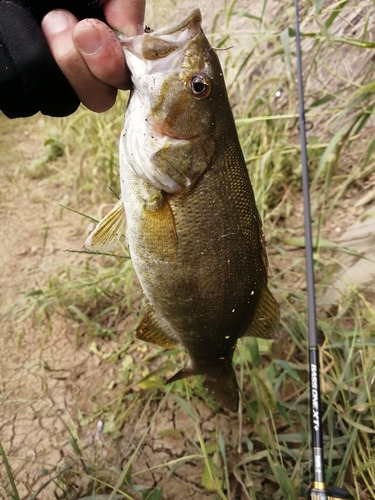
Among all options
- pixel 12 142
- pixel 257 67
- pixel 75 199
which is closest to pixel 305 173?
pixel 257 67

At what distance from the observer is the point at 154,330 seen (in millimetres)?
1571

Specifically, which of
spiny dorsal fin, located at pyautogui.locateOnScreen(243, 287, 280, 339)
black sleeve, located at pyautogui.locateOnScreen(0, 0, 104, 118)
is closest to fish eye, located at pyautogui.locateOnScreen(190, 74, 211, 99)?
black sleeve, located at pyautogui.locateOnScreen(0, 0, 104, 118)

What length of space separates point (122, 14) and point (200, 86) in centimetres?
33

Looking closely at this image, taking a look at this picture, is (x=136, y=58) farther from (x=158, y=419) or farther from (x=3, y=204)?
(x=3, y=204)

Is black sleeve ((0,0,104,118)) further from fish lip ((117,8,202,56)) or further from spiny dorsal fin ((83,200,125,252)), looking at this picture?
spiny dorsal fin ((83,200,125,252))

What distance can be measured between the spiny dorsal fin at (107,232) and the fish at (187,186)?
0.26ft

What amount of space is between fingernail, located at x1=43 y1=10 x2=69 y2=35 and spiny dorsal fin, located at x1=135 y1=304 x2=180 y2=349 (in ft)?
3.13

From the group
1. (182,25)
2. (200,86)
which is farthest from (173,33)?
(200,86)

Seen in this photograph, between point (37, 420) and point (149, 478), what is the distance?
67 cm

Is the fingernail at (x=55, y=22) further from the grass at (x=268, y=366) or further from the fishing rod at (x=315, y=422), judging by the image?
the fishing rod at (x=315, y=422)

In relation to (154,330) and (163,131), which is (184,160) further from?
(154,330)

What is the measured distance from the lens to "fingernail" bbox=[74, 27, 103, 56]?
1.12m

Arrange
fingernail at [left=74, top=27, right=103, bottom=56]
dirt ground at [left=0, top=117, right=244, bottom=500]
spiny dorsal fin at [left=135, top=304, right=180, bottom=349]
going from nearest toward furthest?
fingernail at [left=74, top=27, right=103, bottom=56] < spiny dorsal fin at [left=135, top=304, right=180, bottom=349] < dirt ground at [left=0, top=117, right=244, bottom=500]

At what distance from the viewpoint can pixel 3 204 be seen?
11.5 feet
